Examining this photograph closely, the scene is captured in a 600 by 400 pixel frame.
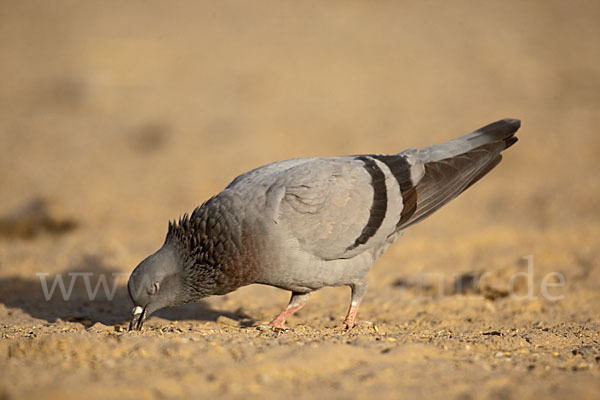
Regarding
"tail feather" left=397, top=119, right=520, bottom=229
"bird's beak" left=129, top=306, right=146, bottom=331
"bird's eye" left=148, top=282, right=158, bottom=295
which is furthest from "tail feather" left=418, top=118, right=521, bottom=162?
"bird's beak" left=129, top=306, right=146, bottom=331

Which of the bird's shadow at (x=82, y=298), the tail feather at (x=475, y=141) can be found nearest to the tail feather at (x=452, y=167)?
the tail feather at (x=475, y=141)

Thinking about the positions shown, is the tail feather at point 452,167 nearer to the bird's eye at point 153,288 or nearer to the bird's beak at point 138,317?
the bird's eye at point 153,288

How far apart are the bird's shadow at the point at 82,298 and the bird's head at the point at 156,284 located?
93 centimetres

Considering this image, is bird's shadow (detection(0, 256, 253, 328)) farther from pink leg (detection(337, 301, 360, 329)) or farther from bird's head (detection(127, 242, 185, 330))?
pink leg (detection(337, 301, 360, 329))

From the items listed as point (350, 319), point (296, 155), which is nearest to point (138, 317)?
point (350, 319)

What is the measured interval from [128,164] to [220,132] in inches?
86.1

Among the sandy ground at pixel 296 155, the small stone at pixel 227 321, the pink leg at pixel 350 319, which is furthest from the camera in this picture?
the small stone at pixel 227 321

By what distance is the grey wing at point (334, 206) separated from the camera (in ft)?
16.1

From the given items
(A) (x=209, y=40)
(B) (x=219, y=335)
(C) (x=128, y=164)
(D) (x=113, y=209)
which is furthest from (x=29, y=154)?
(B) (x=219, y=335)

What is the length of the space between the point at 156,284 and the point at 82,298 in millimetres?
2244

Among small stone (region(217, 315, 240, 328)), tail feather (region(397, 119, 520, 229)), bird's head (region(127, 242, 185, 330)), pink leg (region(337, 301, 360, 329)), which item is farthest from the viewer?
small stone (region(217, 315, 240, 328))

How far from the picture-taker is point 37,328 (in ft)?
16.9

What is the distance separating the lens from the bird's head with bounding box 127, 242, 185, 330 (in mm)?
5039

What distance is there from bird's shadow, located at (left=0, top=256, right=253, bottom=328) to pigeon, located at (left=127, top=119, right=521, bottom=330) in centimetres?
122
